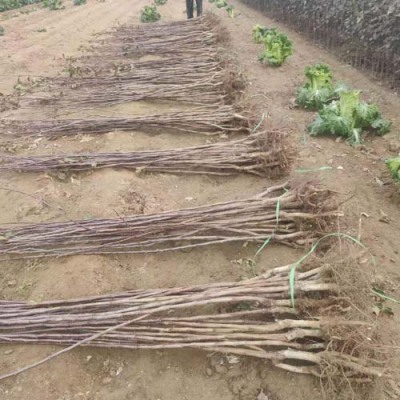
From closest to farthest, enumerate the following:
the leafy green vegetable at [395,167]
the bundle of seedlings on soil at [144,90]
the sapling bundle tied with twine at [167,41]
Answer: the leafy green vegetable at [395,167] < the bundle of seedlings on soil at [144,90] < the sapling bundle tied with twine at [167,41]

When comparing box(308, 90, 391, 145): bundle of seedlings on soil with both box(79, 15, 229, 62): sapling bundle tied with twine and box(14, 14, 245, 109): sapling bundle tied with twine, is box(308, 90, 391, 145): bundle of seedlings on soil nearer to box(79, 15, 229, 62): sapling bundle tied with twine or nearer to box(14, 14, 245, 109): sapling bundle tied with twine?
box(14, 14, 245, 109): sapling bundle tied with twine

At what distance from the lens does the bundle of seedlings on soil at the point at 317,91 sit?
5366 mm

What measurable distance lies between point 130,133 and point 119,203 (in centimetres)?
165

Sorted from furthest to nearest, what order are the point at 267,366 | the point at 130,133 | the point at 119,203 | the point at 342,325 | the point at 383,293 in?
the point at 130,133, the point at 119,203, the point at 383,293, the point at 267,366, the point at 342,325

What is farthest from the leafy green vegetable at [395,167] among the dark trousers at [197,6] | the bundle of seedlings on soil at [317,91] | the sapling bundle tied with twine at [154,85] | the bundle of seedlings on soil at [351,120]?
the dark trousers at [197,6]

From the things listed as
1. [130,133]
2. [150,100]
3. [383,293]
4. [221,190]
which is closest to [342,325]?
[383,293]

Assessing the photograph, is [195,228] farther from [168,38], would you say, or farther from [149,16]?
[149,16]

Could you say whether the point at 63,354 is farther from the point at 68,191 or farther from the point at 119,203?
the point at 68,191

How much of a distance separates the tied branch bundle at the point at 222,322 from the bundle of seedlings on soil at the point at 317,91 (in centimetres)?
350

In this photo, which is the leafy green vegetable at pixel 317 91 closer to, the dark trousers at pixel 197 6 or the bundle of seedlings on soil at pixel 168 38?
the bundle of seedlings on soil at pixel 168 38

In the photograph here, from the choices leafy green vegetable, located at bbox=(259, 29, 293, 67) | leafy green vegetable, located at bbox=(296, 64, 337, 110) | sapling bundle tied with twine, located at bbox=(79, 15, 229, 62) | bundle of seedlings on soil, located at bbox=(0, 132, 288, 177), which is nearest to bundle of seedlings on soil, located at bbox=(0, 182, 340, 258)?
bundle of seedlings on soil, located at bbox=(0, 132, 288, 177)

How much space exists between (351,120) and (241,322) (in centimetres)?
323

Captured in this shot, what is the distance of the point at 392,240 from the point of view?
126 inches

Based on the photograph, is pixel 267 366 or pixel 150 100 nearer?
pixel 267 366
